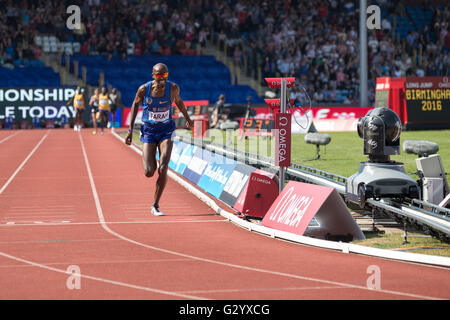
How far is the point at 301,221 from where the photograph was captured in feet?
30.4

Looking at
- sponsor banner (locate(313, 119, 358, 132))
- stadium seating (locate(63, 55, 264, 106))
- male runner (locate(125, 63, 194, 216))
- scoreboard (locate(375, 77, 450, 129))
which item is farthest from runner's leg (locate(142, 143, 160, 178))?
stadium seating (locate(63, 55, 264, 106))

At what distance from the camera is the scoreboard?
1272 inches

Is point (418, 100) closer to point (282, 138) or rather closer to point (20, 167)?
point (20, 167)

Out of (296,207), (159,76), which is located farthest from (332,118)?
(296,207)

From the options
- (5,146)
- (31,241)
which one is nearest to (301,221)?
(31,241)

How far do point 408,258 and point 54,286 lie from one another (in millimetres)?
3447

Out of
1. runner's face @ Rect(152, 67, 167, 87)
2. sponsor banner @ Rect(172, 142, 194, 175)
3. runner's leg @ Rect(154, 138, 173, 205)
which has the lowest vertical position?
sponsor banner @ Rect(172, 142, 194, 175)

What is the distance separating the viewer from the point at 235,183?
12.0 metres

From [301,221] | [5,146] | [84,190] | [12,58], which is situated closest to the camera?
[301,221]

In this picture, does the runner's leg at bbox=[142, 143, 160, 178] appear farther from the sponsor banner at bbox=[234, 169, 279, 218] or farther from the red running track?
the sponsor banner at bbox=[234, 169, 279, 218]

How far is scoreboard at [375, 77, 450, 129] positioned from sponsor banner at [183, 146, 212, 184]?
57.0 feet

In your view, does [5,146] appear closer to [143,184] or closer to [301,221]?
[143,184]

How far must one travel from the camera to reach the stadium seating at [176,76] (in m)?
42.9

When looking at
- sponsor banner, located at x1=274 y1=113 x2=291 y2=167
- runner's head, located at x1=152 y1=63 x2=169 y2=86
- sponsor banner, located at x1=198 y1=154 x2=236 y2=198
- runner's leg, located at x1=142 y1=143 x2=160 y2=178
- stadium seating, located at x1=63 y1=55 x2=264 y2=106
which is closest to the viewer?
sponsor banner, located at x1=274 y1=113 x2=291 y2=167
